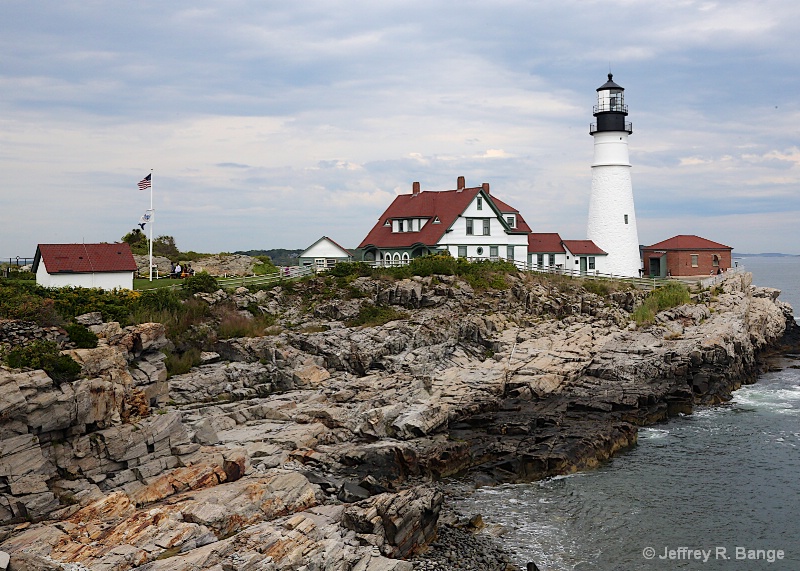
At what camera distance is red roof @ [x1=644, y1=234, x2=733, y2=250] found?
52.5 m

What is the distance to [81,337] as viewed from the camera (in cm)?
2234

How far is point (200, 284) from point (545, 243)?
25.5 meters

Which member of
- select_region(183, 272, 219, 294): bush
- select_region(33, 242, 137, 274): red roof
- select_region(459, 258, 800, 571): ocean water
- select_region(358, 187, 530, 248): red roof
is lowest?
select_region(459, 258, 800, 571): ocean water

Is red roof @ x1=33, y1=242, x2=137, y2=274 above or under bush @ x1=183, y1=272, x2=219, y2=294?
above

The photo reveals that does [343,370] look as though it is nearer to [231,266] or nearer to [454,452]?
[454,452]

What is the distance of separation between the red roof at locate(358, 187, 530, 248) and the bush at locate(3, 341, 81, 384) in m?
29.1

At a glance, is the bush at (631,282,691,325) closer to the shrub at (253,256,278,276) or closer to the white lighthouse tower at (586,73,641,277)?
the white lighthouse tower at (586,73,641,277)

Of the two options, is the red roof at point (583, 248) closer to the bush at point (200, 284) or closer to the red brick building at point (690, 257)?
the red brick building at point (690, 257)

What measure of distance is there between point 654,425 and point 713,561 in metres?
11.6

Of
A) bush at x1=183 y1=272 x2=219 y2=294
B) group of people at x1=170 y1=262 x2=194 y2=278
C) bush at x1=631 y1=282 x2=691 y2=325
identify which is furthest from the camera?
group of people at x1=170 y1=262 x2=194 y2=278

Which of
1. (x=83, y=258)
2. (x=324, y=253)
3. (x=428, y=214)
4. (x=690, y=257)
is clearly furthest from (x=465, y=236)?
(x=83, y=258)

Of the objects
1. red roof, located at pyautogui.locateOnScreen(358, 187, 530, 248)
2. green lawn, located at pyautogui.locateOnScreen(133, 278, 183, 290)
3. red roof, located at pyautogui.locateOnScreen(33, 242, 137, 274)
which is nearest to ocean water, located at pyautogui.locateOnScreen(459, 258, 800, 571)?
red roof, located at pyautogui.locateOnScreen(33, 242, 137, 274)

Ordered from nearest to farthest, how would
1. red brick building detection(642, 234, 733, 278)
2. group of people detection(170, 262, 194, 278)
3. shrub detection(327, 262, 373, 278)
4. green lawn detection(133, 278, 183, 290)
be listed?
green lawn detection(133, 278, 183, 290), group of people detection(170, 262, 194, 278), shrub detection(327, 262, 373, 278), red brick building detection(642, 234, 733, 278)

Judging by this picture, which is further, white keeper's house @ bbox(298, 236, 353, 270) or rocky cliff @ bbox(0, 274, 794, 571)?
white keeper's house @ bbox(298, 236, 353, 270)
